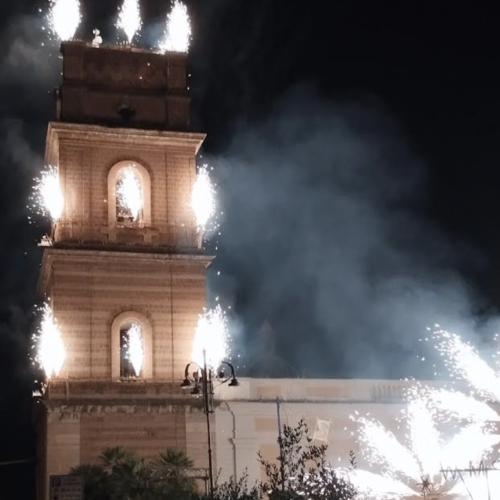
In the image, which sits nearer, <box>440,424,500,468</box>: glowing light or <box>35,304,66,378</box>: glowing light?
<box>35,304,66,378</box>: glowing light

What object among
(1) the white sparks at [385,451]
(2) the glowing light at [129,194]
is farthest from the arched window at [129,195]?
(1) the white sparks at [385,451]

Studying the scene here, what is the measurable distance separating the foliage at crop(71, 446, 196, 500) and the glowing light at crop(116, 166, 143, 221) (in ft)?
26.5

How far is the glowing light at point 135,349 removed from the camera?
31.9 m

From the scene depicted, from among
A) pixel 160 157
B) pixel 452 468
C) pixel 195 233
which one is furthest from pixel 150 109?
pixel 452 468

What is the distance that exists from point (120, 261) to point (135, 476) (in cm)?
765

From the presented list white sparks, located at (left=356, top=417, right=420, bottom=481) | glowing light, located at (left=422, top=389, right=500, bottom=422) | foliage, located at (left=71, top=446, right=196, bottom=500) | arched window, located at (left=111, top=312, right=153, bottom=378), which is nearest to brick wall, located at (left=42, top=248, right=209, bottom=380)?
arched window, located at (left=111, top=312, right=153, bottom=378)

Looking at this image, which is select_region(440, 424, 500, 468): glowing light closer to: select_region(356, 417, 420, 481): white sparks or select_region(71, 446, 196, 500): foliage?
select_region(356, 417, 420, 481): white sparks

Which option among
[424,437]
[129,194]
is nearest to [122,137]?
[129,194]

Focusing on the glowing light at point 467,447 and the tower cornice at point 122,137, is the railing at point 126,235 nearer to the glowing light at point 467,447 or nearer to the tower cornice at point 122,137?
the tower cornice at point 122,137

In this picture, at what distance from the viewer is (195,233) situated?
32844 mm

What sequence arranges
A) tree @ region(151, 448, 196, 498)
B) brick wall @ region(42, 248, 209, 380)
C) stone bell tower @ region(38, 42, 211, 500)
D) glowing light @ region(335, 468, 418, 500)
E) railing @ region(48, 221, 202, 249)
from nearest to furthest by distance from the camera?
tree @ region(151, 448, 196, 498) < stone bell tower @ region(38, 42, 211, 500) < brick wall @ region(42, 248, 209, 380) < railing @ region(48, 221, 202, 249) < glowing light @ region(335, 468, 418, 500)

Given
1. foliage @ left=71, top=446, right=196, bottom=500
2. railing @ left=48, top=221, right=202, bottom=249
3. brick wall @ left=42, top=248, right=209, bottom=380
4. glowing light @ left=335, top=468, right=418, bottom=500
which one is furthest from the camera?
glowing light @ left=335, top=468, right=418, bottom=500

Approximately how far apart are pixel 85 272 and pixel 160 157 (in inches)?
186

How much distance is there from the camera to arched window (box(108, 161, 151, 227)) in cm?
3275
